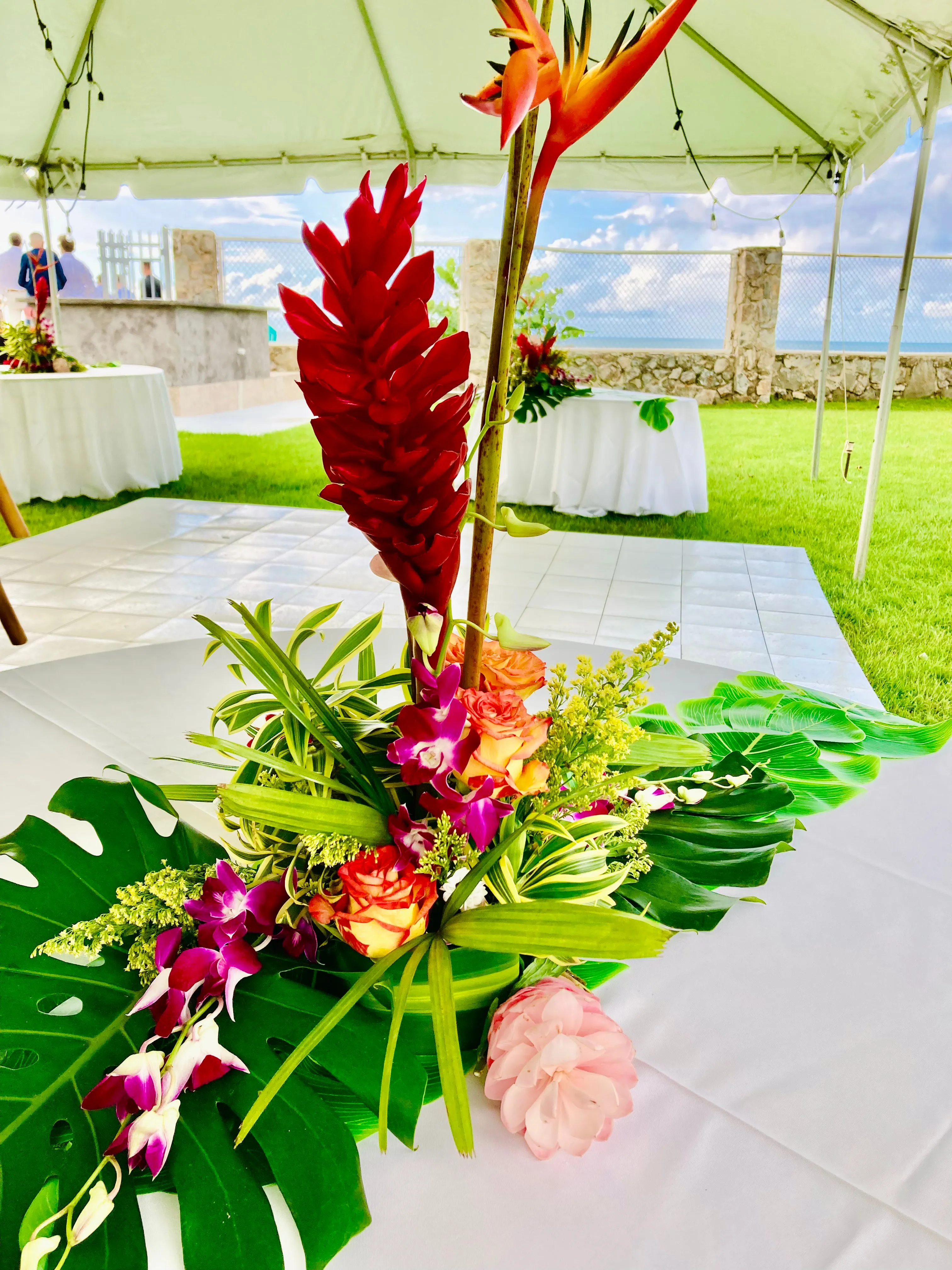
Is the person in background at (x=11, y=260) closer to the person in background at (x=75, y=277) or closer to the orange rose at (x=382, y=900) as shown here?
the person in background at (x=75, y=277)

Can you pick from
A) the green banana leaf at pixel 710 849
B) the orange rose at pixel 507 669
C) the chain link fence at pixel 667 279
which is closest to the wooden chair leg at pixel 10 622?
the green banana leaf at pixel 710 849

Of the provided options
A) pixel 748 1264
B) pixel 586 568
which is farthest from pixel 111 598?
pixel 748 1264

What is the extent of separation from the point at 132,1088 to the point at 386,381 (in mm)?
329

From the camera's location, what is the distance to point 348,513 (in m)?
0.38

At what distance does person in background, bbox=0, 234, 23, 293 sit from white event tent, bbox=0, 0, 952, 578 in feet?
13.7

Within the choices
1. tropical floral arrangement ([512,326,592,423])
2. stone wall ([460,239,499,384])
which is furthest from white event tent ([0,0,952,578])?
stone wall ([460,239,499,384])

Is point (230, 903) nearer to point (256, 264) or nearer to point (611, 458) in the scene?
point (611, 458)

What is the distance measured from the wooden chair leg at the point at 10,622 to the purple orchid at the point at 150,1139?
2.90 m

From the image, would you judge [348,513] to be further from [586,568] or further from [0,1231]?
[586,568]

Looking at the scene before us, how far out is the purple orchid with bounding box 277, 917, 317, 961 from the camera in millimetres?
522

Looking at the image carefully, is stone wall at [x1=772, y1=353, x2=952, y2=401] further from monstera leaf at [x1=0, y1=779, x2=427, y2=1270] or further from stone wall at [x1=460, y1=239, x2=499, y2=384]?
monstera leaf at [x1=0, y1=779, x2=427, y2=1270]

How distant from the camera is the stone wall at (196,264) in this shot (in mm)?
11875

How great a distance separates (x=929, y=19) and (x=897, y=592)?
2.18 metres

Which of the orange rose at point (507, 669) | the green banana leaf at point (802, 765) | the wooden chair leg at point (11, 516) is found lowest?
the wooden chair leg at point (11, 516)
